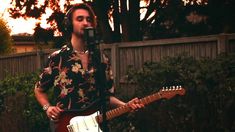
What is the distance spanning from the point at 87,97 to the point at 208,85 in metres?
1.91

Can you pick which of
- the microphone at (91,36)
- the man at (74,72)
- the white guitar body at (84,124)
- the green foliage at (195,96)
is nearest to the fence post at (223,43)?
the green foliage at (195,96)

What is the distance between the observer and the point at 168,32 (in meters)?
17.9

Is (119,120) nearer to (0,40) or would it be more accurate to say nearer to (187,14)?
(187,14)

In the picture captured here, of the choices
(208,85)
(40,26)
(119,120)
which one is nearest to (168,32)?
(40,26)

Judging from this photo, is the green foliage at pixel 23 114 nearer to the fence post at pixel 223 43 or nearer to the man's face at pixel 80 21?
the fence post at pixel 223 43

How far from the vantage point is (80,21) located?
469 centimetres

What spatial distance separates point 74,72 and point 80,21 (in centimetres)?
49

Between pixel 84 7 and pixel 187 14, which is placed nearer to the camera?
pixel 84 7

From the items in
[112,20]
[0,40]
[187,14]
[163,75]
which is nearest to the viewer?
[163,75]

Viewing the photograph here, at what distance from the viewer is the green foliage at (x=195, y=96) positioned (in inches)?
235

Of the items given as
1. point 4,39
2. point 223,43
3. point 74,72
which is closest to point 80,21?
point 74,72

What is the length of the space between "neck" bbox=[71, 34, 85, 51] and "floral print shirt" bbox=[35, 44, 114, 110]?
50mm

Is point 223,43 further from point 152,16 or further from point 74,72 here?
point 152,16

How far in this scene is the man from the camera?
473 cm
